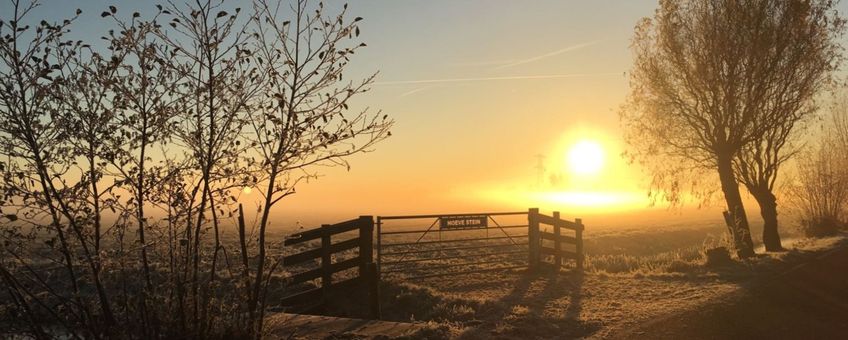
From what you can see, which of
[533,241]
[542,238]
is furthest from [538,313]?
[542,238]

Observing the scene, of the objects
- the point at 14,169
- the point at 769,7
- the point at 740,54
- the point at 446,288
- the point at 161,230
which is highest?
the point at 769,7

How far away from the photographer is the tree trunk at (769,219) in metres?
19.2

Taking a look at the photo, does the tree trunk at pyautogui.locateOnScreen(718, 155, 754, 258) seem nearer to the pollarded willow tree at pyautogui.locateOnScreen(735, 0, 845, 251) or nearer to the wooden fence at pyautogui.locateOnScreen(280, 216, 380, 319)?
the pollarded willow tree at pyautogui.locateOnScreen(735, 0, 845, 251)

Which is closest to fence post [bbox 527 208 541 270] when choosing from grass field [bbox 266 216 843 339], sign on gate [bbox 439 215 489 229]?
grass field [bbox 266 216 843 339]

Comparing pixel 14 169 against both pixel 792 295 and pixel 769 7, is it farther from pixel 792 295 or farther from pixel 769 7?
pixel 769 7

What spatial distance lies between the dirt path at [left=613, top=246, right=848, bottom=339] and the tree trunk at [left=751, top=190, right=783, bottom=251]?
781cm

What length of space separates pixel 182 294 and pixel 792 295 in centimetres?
1145

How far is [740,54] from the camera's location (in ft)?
56.0

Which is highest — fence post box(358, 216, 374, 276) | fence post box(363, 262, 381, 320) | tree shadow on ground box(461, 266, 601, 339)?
fence post box(358, 216, 374, 276)

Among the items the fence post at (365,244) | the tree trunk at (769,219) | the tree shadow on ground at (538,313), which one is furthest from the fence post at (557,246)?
the tree trunk at (769,219)

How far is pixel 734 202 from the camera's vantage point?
18.5m

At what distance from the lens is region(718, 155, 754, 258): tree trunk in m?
17.9

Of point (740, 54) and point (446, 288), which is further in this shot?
point (740, 54)

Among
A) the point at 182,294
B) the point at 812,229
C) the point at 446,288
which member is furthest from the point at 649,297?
the point at 812,229
